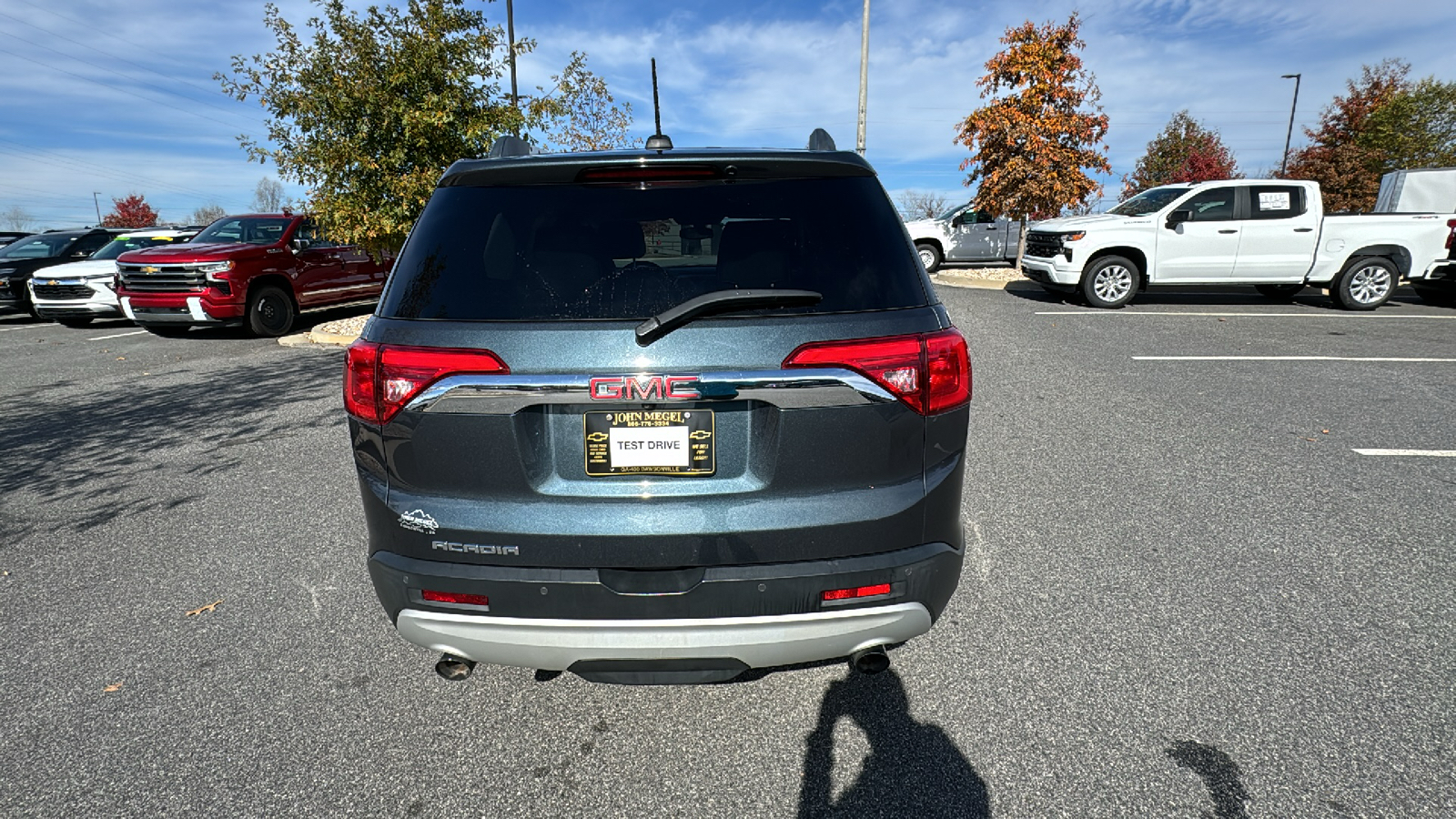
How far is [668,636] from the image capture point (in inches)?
75.8

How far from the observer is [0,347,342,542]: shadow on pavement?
14.1 ft

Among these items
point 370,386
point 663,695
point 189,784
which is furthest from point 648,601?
point 189,784

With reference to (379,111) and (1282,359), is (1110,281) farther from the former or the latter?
(379,111)

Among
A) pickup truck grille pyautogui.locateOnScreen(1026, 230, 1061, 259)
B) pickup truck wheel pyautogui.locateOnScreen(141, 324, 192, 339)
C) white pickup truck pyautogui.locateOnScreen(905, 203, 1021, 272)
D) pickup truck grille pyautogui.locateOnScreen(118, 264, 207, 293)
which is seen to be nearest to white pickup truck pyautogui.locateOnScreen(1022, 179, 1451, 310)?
pickup truck grille pyautogui.locateOnScreen(1026, 230, 1061, 259)

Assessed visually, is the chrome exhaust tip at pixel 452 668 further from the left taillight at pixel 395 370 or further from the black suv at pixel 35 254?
the black suv at pixel 35 254

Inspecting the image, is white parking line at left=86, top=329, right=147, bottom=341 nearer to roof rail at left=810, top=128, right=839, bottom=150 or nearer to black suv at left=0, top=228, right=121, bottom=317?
black suv at left=0, top=228, right=121, bottom=317

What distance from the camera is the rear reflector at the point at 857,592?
77.0 inches

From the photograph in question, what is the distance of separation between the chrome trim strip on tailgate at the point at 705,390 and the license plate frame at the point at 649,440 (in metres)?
0.05

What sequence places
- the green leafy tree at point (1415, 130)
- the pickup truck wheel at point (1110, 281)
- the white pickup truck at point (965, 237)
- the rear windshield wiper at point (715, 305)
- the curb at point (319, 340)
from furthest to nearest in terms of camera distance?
the green leafy tree at point (1415, 130) < the white pickup truck at point (965, 237) < the pickup truck wheel at point (1110, 281) < the curb at point (319, 340) < the rear windshield wiper at point (715, 305)

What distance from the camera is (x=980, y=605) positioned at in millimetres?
3035

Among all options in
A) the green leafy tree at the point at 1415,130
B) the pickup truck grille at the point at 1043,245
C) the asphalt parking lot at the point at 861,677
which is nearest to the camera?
the asphalt parking lot at the point at 861,677

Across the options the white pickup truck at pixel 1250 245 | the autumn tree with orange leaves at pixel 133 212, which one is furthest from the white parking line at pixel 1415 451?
the autumn tree with orange leaves at pixel 133 212

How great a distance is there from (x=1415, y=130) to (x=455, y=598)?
36.5 m

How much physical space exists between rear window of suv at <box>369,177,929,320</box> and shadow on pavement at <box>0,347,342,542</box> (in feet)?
11.1
